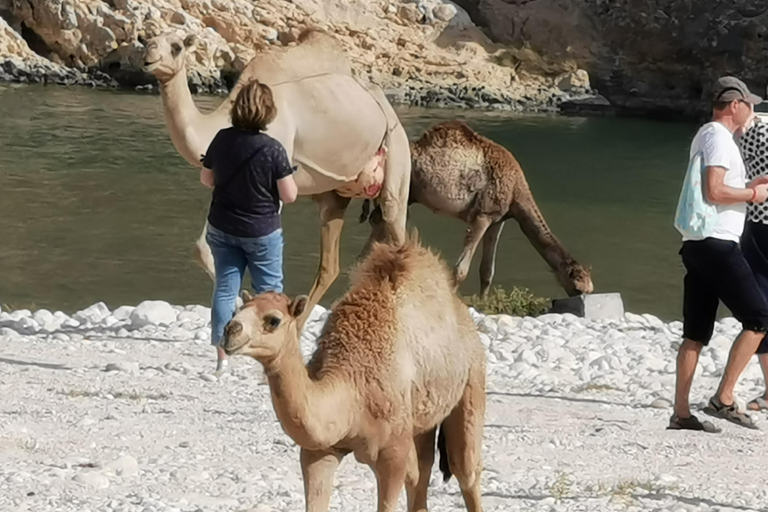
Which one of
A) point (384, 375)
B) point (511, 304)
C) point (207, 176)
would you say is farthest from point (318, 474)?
point (511, 304)

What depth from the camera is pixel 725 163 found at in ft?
21.4

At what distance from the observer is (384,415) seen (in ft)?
14.0

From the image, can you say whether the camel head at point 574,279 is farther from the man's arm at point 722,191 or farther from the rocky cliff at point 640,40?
the rocky cliff at point 640,40

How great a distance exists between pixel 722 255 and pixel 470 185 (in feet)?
20.2

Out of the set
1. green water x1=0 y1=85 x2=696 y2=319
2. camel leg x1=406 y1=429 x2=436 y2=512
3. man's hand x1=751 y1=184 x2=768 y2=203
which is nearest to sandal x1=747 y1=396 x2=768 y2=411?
man's hand x1=751 y1=184 x2=768 y2=203

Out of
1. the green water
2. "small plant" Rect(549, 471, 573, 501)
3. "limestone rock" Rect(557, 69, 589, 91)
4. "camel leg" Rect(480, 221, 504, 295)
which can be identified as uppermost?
"small plant" Rect(549, 471, 573, 501)

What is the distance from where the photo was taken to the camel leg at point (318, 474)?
4.18 meters

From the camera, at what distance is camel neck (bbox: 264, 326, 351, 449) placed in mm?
3820

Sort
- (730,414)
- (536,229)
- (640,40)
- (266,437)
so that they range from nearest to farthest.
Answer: (266,437), (730,414), (536,229), (640,40)

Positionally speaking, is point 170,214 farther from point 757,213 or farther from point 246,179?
point 757,213

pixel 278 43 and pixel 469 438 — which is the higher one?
pixel 469 438

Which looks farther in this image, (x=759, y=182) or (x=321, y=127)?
(x=321, y=127)

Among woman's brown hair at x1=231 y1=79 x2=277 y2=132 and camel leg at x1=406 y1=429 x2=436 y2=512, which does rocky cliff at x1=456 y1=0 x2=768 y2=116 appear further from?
camel leg at x1=406 y1=429 x2=436 y2=512

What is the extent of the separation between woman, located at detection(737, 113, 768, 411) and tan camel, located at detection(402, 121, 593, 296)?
5.25m
